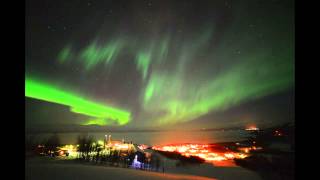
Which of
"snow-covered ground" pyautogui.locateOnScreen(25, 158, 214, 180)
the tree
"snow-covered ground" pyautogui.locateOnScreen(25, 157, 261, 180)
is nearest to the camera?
"snow-covered ground" pyautogui.locateOnScreen(25, 157, 261, 180)

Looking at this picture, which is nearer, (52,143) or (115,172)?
(115,172)

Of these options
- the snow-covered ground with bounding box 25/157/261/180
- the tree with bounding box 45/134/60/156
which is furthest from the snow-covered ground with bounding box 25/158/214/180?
the tree with bounding box 45/134/60/156

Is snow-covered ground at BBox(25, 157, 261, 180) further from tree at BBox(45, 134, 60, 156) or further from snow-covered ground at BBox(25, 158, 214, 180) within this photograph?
tree at BBox(45, 134, 60, 156)

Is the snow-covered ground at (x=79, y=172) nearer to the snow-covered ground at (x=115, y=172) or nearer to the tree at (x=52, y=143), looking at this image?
the snow-covered ground at (x=115, y=172)

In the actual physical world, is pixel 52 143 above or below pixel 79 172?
above

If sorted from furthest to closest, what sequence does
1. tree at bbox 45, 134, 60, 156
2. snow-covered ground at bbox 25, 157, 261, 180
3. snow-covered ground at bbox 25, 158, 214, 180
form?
1. tree at bbox 45, 134, 60, 156
2. snow-covered ground at bbox 25, 158, 214, 180
3. snow-covered ground at bbox 25, 157, 261, 180

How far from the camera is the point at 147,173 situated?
12.2ft

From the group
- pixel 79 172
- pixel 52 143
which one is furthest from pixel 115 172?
pixel 52 143

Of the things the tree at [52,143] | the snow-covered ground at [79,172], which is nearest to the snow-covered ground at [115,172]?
the snow-covered ground at [79,172]

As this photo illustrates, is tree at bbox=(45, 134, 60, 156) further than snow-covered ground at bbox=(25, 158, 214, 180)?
Yes

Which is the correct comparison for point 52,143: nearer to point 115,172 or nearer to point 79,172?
point 79,172
